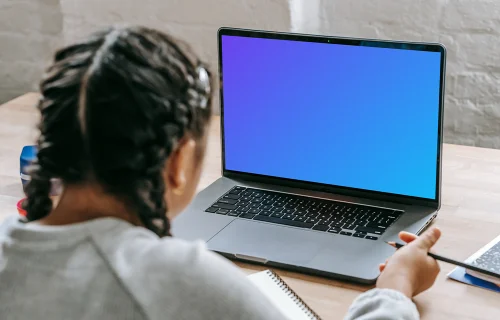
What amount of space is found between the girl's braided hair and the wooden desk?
10cm

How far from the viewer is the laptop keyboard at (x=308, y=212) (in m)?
1.16

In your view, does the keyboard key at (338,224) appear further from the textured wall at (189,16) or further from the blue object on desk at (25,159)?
the textured wall at (189,16)

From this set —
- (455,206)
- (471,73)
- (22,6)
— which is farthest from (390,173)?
(22,6)

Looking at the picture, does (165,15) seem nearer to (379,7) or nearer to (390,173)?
(379,7)

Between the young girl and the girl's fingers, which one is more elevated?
the young girl

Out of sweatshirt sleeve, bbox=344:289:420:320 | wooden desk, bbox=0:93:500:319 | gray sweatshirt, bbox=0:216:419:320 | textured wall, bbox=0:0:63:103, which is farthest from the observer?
textured wall, bbox=0:0:63:103

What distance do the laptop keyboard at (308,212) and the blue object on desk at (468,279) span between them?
128 mm

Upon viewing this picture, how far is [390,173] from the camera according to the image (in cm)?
123

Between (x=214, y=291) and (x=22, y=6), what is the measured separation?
175 centimetres

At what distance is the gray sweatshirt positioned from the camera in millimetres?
653

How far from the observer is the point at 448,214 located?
124 cm

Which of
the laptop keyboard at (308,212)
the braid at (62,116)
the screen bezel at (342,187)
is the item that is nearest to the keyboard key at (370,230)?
the laptop keyboard at (308,212)

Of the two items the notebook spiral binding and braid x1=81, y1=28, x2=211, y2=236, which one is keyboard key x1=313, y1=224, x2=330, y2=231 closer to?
the notebook spiral binding

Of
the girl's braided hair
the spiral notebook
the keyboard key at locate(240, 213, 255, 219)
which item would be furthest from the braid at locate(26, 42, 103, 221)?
the keyboard key at locate(240, 213, 255, 219)
